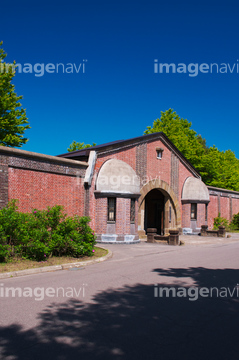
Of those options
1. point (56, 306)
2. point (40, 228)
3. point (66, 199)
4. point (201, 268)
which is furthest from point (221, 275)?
point (66, 199)

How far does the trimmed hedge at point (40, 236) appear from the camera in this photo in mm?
10633

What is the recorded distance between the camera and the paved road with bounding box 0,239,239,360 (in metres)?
4.14

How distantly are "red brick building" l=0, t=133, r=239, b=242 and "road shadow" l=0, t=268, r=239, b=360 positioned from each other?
380 inches

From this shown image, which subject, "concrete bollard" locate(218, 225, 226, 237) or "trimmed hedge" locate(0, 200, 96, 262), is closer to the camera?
"trimmed hedge" locate(0, 200, 96, 262)

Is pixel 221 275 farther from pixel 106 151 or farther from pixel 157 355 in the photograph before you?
pixel 106 151

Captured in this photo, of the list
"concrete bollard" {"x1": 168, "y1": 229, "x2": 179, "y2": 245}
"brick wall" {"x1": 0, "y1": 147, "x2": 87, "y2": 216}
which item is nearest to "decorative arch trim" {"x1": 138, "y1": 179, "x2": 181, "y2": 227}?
"concrete bollard" {"x1": 168, "y1": 229, "x2": 179, "y2": 245}

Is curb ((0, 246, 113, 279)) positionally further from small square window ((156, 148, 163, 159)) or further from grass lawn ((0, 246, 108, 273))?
small square window ((156, 148, 163, 159))

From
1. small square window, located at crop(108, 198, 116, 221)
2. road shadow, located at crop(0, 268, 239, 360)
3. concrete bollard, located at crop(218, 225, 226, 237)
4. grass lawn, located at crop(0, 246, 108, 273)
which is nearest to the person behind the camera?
road shadow, located at crop(0, 268, 239, 360)

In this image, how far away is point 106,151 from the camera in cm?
1997

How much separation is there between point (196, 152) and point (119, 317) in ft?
129

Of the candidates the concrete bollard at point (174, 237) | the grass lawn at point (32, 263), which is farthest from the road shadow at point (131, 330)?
the concrete bollard at point (174, 237)

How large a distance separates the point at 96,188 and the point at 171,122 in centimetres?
2971

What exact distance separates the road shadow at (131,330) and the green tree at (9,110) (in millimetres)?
23621

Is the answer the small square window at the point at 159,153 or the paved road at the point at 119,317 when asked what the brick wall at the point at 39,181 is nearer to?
the paved road at the point at 119,317
